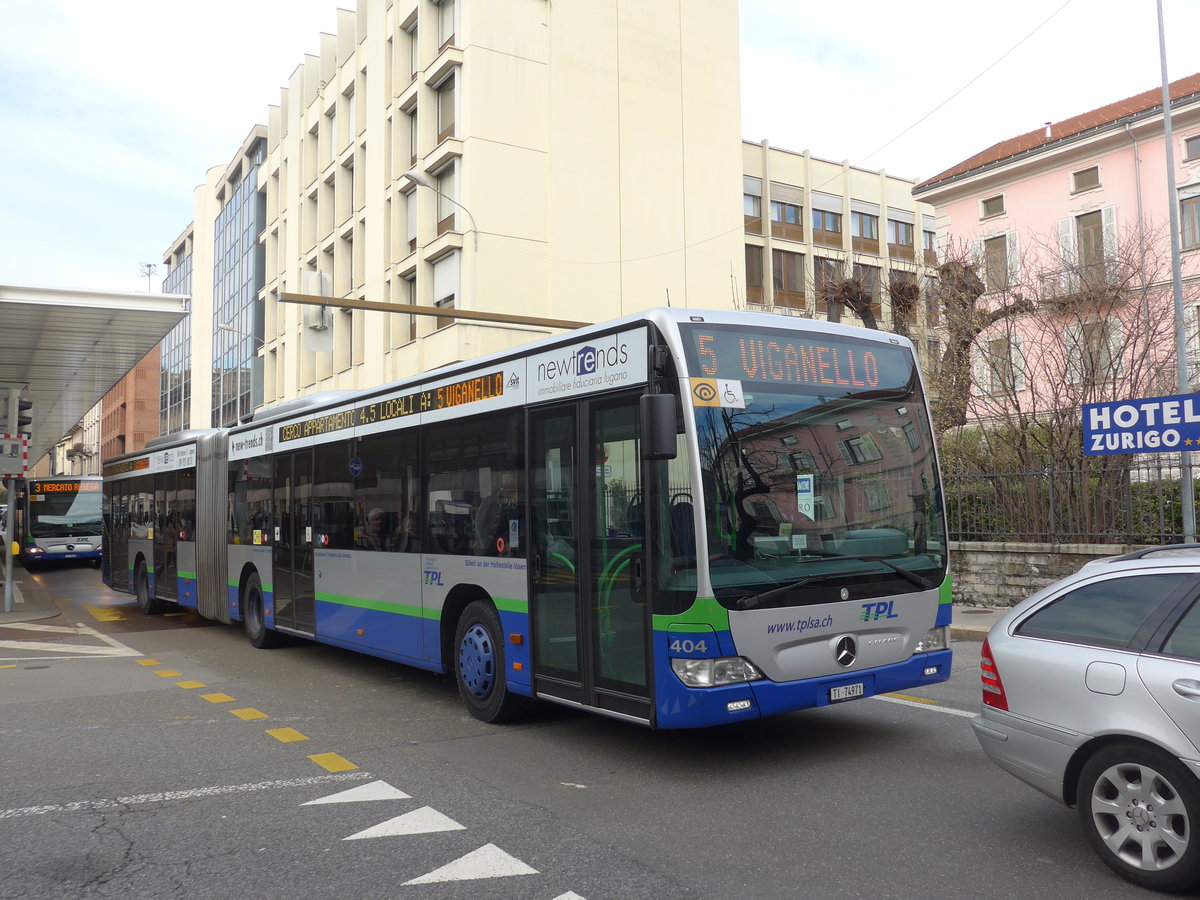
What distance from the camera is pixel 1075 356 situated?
15.8m

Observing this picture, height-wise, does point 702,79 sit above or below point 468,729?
above

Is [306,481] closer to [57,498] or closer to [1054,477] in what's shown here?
[1054,477]

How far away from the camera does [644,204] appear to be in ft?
109

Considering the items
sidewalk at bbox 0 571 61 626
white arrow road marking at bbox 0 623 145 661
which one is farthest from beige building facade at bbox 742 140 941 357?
white arrow road marking at bbox 0 623 145 661

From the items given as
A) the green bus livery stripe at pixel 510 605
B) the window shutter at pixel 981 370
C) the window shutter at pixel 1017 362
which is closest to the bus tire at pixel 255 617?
the green bus livery stripe at pixel 510 605

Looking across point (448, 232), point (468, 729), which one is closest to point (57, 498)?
point (448, 232)

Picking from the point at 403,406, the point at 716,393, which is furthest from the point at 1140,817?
the point at 403,406

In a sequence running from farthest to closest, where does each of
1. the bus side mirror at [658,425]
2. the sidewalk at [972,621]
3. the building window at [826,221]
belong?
1. the building window at [826,221]
2. the sidewalk at [972,621]
3. the bus side mirror at [658,425]

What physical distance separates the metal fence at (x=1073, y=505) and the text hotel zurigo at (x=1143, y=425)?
2.72 ft

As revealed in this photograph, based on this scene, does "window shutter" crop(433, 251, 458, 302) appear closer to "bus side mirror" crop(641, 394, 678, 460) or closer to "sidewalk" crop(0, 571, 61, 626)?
"sidewalk" crop(0, 571, 61, 626)

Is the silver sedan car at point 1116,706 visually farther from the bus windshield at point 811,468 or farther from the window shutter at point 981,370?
the window shutter at point 981,370

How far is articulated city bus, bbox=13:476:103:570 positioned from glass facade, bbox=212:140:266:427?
14.4 meters

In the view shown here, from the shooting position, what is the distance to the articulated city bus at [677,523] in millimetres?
6188

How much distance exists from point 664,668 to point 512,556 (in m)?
1.97
